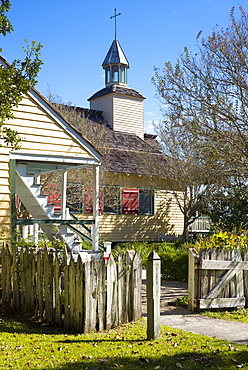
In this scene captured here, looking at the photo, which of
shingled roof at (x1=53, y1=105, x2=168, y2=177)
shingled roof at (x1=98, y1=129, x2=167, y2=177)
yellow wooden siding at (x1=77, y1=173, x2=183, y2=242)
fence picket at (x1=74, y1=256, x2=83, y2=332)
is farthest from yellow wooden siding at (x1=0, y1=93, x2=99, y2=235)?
yellow wooden siding at (x1=77, y1=173, x2=183, y2=242)

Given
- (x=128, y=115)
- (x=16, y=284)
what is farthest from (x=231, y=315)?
(x=128, y=115)

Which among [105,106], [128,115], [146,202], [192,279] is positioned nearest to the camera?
[192,279]

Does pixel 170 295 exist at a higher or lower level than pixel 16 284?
lower

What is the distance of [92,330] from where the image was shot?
7.32 meters

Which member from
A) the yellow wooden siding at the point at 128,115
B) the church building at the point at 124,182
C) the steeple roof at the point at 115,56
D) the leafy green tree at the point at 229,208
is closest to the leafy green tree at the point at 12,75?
the church building at the point at 124,182

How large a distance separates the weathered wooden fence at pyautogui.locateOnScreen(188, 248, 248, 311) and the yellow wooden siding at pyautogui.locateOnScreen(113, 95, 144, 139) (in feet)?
69.5

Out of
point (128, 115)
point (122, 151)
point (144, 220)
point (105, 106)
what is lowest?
point (144, 220)

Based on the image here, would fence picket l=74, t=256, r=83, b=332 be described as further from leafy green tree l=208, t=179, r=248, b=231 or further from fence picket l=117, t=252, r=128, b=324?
leafy green tree l=208, t=179, r=248, b=231

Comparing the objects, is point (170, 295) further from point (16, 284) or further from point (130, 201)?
point (130, 201)

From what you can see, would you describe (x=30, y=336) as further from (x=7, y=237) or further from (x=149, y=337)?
(x=7, y=237)

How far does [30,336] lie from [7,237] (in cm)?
423

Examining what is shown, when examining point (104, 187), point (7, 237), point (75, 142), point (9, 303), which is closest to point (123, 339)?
point (9, 303)

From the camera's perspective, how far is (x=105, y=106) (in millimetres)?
31000

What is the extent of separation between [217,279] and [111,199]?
50.7ft
